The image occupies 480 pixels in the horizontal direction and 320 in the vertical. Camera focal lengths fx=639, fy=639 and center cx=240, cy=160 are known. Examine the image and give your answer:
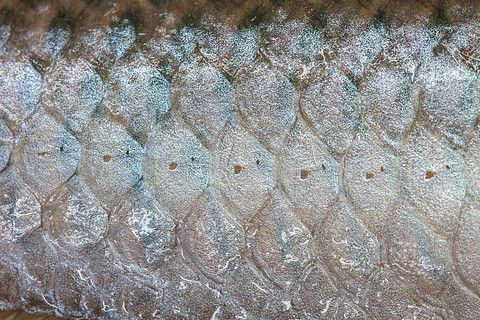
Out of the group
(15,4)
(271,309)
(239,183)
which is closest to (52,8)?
(15,4)

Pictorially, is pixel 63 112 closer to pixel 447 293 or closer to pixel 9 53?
pixel 9 53

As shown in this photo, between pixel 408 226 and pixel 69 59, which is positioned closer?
pixel 408 226

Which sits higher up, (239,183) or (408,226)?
(408,226)

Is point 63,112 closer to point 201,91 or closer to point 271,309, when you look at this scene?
point 201,91

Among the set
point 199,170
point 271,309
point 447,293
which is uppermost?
point 447,293

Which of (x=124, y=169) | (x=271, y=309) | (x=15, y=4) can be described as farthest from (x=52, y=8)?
(x=271, y=309)

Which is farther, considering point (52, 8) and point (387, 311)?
point (52, 8)
